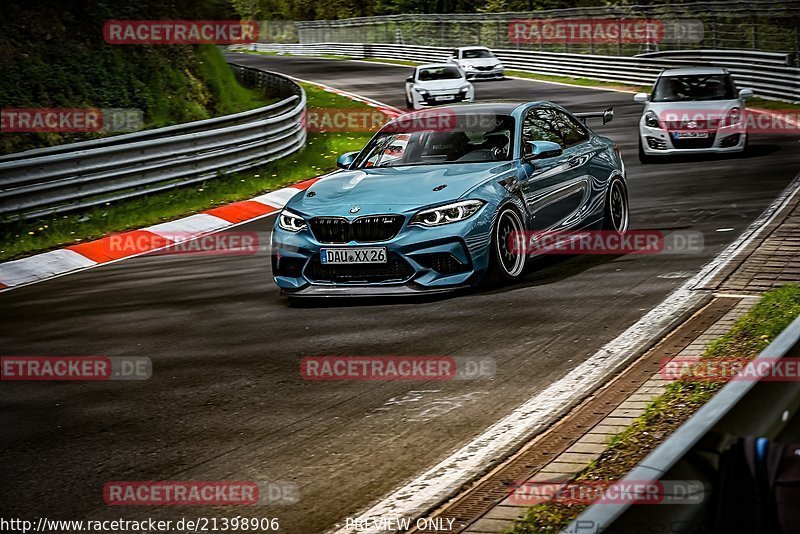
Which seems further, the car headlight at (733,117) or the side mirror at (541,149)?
the car headlight at (733,117)

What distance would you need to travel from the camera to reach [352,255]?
29.4ft

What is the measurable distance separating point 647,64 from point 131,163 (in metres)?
24.0

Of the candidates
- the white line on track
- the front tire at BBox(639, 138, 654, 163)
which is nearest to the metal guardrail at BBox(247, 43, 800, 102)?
the front tire at BBox(639, 138, 654, 163)

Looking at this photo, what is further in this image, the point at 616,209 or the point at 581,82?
the point at 581,82

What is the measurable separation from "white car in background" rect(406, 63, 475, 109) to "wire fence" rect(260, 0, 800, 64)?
892cm

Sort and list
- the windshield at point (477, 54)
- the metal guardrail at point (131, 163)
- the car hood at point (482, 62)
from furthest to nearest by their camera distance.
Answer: the windshield at point (477, 54) → the car hood at point (482, 62) → the metal guardrail at point (131, 163)

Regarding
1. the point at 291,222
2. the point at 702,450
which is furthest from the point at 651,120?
the point at 702,450

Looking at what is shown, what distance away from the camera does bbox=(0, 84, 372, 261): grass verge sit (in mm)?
14305

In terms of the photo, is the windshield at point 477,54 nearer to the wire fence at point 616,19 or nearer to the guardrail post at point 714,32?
the wire fence at point 616,19

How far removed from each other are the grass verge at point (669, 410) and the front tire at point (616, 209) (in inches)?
121

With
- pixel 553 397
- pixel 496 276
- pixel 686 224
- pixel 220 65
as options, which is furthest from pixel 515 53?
pixel 553 397

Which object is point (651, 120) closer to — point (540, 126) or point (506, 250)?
point (540, 126)

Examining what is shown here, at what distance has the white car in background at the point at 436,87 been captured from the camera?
1316 inches

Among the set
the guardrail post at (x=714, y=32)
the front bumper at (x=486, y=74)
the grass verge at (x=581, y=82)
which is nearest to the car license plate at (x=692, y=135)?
the grass verge at (x=581, y=82)
